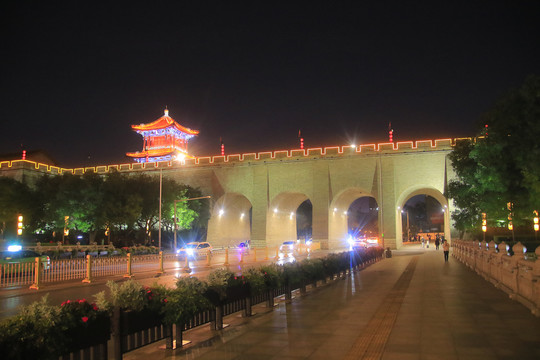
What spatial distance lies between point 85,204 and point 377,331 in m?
38.4

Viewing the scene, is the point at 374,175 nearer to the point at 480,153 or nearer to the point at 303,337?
the point at 480,153

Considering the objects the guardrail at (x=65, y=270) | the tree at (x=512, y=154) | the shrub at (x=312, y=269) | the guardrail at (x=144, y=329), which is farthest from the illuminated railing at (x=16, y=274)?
Answer: the tree at (x=512, y=154)

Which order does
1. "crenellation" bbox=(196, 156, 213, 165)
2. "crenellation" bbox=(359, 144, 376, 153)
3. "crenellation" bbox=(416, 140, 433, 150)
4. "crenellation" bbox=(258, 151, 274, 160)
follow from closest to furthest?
1. "crenellation" bbox=(416, 140, 433, 150)
2. "crenellation" bbox=(359, 144, 376, 153)
3. "crenellation" bbox=(258, 151, 274, 160)
4. "crenellation" bbox=(196, 156, 213, 165)

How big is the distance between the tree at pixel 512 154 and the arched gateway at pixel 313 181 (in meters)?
24.5

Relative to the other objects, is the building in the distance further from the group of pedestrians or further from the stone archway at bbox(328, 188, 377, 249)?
the group of pedestrians

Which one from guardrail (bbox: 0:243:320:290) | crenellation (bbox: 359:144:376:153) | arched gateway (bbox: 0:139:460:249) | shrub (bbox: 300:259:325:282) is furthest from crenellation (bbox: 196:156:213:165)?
shrub (bbox: 300:259:325:282)

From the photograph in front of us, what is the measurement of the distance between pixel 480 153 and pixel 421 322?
14.9 metres

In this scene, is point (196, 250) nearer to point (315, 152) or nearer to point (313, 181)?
point (313, 181)

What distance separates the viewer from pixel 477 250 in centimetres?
1947

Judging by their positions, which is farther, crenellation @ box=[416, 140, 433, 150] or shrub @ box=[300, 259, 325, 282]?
crenellation @ box=[416, 140, 433, 150]

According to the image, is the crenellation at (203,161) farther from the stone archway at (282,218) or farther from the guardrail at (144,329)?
the guardrail at (144,329)

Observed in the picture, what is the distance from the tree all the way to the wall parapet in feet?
81.5

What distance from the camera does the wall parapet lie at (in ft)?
160

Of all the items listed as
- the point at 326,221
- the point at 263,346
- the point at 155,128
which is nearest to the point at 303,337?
the point at 263,346
